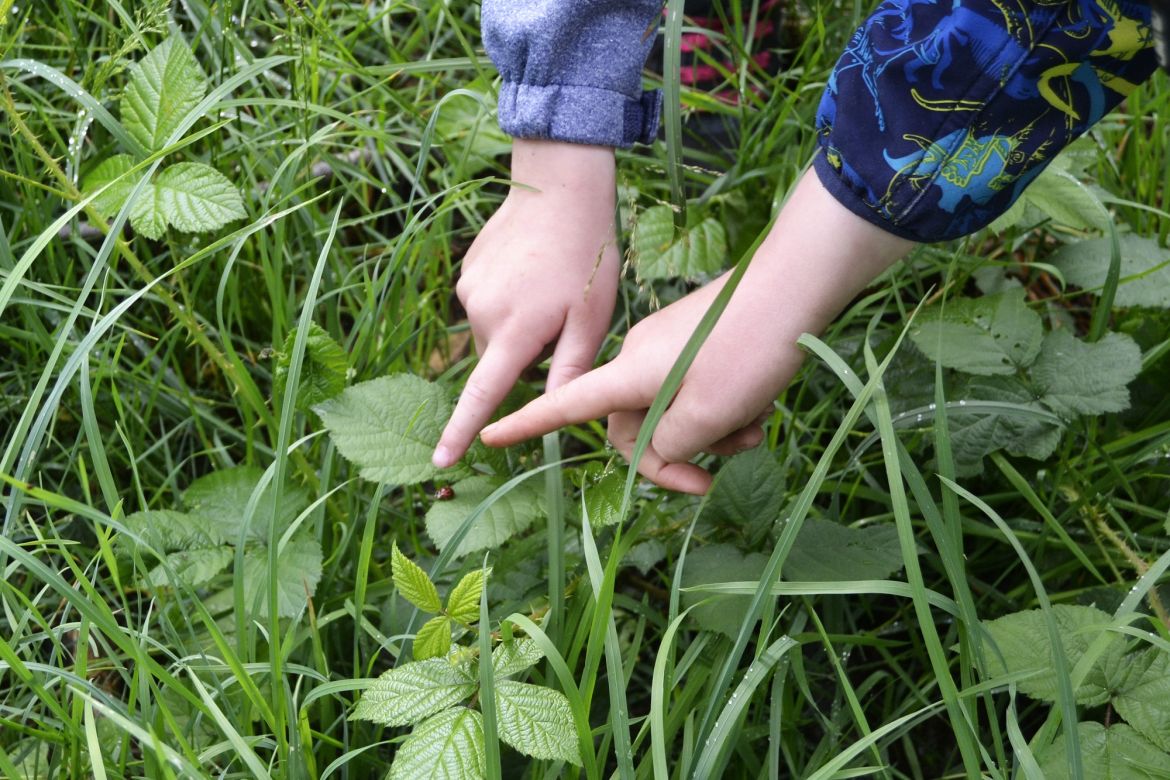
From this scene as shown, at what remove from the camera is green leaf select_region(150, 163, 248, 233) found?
101 centimetres

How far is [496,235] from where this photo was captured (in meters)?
1.00

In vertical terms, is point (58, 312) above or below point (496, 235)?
below

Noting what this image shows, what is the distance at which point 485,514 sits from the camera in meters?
0.92

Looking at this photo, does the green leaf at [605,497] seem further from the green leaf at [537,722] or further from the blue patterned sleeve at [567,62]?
the blue patterned sleeve at [567,62]

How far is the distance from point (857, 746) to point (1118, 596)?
404 millimetres

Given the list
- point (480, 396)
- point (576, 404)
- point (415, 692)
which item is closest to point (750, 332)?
point (576, 404)

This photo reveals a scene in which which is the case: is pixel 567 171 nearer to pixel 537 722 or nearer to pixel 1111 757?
pixel 537 722

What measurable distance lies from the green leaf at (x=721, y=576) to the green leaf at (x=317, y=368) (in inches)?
14.7

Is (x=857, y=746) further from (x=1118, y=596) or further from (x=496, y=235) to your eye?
(x=496, y=235)

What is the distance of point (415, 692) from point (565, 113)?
0.53 m

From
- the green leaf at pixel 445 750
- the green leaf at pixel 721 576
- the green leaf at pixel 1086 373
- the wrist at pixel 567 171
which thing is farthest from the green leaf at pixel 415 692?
the green leaf at pixel 1086 373

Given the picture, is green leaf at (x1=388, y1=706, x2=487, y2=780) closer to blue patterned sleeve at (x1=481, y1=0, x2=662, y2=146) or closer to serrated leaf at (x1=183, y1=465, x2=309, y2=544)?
serrated leaf at (x1=183, y1=465, x2=309, y2=544)

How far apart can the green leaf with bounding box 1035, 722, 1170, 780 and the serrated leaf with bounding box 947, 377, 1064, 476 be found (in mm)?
302

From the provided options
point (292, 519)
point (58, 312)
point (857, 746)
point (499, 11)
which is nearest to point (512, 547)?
point (292, 519)
